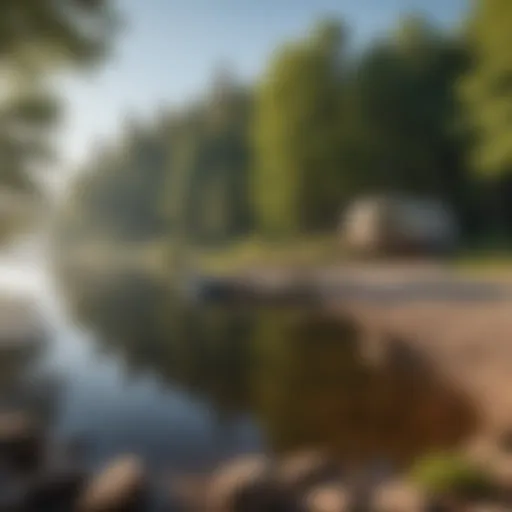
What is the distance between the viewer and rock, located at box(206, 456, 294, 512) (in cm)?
183

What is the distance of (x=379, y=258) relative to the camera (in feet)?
10.8

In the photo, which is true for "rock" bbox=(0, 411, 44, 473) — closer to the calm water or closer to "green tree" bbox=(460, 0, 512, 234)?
the calm water

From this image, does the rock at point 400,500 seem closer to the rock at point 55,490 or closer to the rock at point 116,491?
the rock at point 116,491

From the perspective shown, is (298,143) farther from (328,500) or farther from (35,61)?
(328,500)

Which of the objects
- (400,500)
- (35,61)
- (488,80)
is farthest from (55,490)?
(488,80)

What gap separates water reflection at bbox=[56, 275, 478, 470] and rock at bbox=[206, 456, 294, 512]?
48 cm

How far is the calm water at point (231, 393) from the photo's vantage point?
2463 millimetres

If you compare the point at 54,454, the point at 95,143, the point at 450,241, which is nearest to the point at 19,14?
the point at 95,143

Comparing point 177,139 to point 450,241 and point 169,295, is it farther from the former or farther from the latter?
point 169,295

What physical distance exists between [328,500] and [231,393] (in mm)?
1444

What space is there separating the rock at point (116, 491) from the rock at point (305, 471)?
481 mm

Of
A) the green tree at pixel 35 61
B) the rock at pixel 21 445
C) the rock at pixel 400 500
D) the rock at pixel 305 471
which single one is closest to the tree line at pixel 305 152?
the green tree at pixel 35 61

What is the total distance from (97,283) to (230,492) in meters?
5.03

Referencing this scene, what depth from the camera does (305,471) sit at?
2045 millimetres
